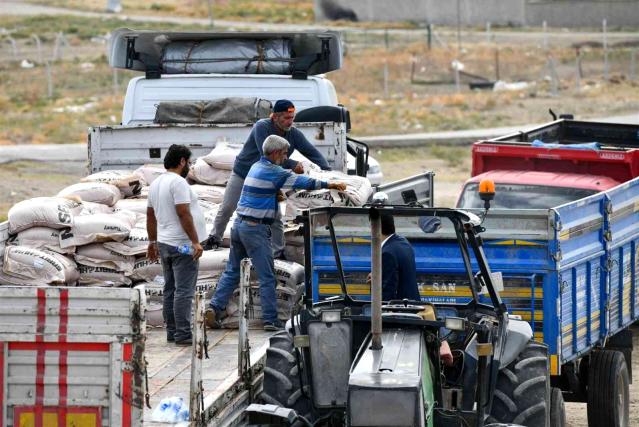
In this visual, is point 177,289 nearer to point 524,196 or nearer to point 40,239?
point 40,239

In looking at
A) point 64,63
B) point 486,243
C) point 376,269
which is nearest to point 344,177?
point 486,243

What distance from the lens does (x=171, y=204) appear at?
9445 millimetres

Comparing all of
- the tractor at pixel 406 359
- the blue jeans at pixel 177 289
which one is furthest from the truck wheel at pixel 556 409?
the blue jeans at pixel 177 289

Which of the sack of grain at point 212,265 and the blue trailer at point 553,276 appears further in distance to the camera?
the sack of grain at point 212,265

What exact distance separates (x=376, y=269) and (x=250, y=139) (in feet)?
14.1

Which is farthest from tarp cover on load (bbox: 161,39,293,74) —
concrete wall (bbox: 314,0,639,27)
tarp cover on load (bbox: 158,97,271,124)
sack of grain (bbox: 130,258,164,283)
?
concrete wall (bbox: 314,0,639,27)

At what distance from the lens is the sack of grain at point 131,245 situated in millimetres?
10250

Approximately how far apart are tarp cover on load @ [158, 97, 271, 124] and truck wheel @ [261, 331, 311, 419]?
19.2 feet

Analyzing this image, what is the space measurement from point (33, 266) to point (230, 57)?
5.19m

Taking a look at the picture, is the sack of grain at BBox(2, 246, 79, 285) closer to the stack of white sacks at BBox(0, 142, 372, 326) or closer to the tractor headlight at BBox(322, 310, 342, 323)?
the stack of white sacks at BBox(0, 142, 372, 326)

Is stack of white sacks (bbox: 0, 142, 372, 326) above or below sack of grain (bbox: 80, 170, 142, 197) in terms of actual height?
below

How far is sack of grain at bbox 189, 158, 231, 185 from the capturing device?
1189cm

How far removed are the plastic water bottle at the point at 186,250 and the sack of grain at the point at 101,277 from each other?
971mm

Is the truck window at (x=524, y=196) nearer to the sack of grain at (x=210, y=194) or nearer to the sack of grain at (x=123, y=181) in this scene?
the sack of grain at (x=210, y=194)
